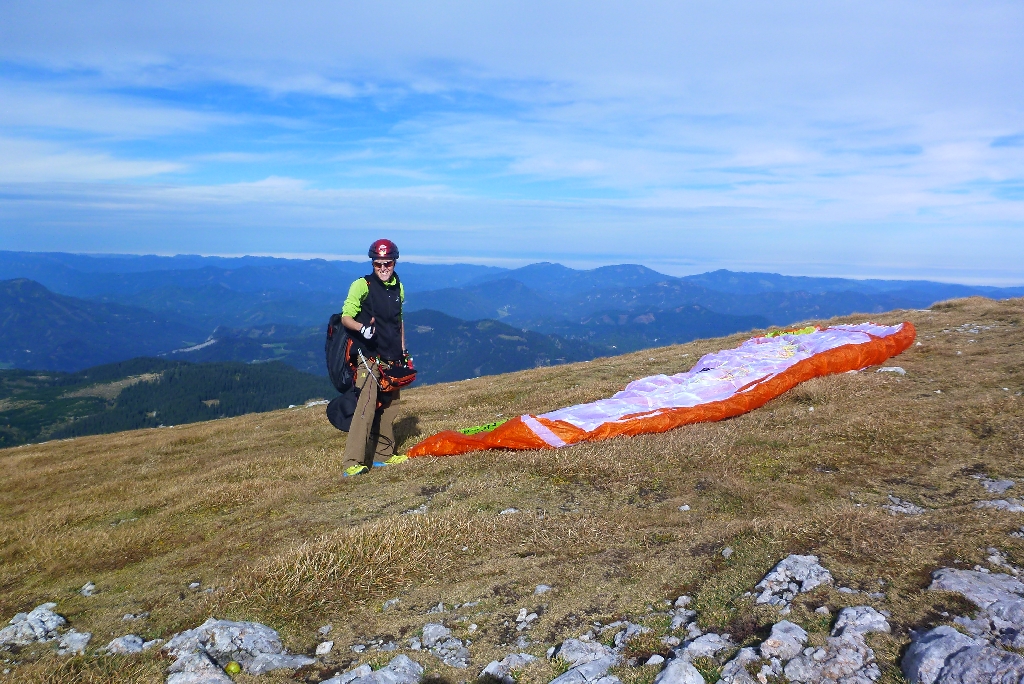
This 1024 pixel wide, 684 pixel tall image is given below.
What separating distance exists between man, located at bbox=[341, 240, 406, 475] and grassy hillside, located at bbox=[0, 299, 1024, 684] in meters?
0.93

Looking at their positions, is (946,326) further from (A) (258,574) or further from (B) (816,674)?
(A) (258,574)

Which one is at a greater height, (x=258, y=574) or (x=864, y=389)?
(x=864, y=389)

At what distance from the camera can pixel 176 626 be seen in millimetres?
5953

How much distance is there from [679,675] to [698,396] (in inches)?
359

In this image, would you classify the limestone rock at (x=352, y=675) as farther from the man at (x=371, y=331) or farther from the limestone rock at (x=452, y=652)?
→ the man at (x=371, y=331)

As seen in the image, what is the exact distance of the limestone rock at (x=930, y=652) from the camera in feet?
12.5

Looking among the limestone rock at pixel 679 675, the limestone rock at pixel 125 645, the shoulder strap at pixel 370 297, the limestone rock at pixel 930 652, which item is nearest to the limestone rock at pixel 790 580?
the limestone rock at pixel 930 652

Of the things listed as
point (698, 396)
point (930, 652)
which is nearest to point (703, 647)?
point (930, 652)

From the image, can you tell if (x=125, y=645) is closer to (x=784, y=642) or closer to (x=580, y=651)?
(x=580, y=651)

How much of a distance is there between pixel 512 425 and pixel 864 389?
25.9ft

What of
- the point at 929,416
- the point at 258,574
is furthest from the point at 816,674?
the point at 929,416

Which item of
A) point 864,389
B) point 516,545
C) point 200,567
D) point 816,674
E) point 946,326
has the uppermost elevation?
point 946,326

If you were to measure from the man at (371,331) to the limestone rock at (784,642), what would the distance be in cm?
772

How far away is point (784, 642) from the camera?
171 inches
